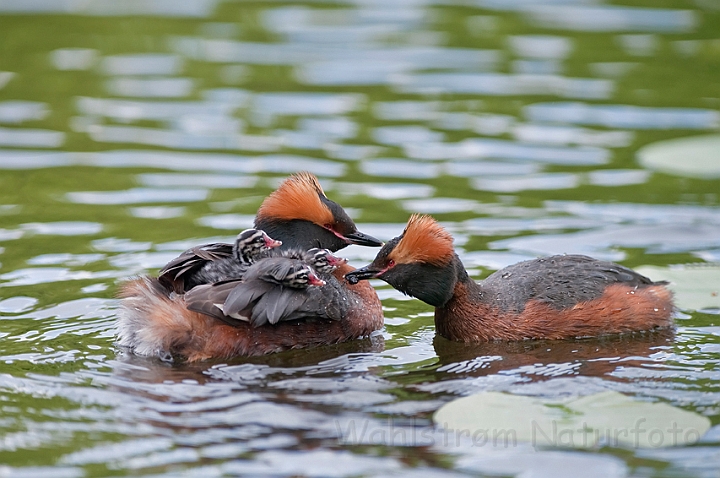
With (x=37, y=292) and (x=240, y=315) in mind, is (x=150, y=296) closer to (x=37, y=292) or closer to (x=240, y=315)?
(x=240, y=315)

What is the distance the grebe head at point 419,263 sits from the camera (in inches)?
324

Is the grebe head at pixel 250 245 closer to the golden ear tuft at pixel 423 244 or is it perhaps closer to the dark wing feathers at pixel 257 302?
the dark wing feathers at pixel 257 302

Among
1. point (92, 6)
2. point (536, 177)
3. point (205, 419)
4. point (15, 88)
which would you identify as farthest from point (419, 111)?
point (205, 419)

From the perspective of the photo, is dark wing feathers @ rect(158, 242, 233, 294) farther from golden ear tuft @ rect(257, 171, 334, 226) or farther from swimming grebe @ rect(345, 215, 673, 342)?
swimming grebe @ rect(345, 215, 673, 342)

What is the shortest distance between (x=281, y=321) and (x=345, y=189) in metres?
4.42

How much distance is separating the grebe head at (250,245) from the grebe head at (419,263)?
695 mm

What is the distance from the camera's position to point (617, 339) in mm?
8492

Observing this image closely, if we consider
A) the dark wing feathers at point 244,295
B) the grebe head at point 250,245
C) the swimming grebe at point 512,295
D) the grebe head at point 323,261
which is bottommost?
the swimming grebe at point 512,295

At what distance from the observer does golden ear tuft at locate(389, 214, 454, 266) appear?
820cm

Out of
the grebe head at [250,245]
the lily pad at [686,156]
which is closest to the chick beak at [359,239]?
the grebe head at [250,245]

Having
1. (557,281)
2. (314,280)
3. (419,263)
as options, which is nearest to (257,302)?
(314,280)

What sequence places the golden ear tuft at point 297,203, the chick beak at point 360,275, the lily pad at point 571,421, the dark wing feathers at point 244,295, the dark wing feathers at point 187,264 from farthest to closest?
the golden ear tuft at point 297,203 < the chick beak at point 360,275 < the dark wing feathers at point 187,264 < the dark wing feathers at point 244,295 < the lily pad at point 571,421

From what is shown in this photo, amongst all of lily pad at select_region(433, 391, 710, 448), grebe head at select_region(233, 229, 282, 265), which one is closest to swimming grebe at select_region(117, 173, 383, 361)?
grebe head at select_region(233, 229, 282, 265)

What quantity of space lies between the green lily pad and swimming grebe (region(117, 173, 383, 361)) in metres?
2.53
